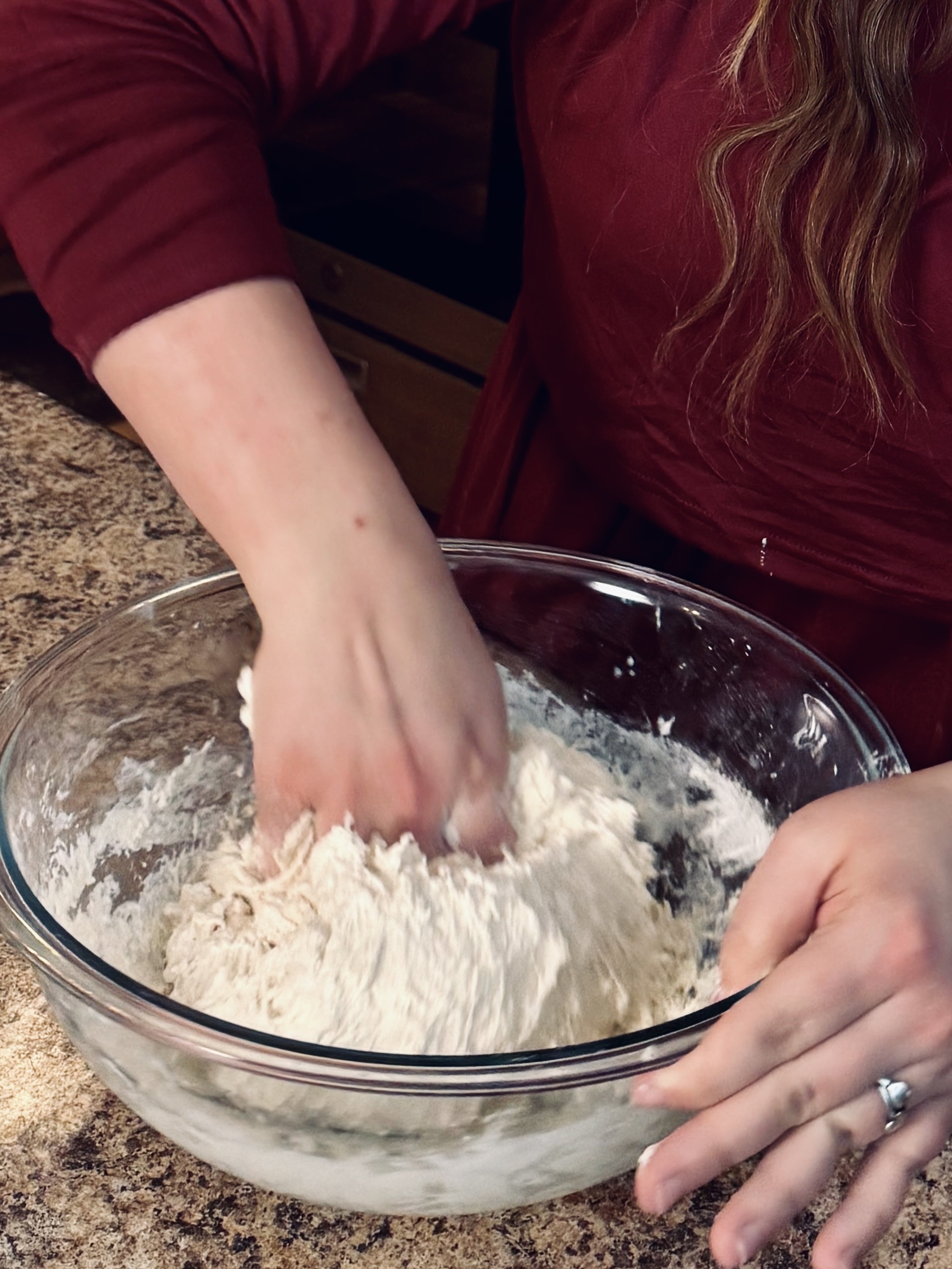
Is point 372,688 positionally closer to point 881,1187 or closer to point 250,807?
point 250,807

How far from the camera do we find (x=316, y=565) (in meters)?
0.61

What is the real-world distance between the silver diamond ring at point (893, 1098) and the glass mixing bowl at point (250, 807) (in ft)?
0.26

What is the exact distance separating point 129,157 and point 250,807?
36 cm

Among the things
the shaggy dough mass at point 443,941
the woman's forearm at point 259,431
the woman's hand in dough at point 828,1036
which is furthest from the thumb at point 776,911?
the woman's forearm at point 259,431

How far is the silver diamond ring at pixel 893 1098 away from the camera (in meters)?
0.50

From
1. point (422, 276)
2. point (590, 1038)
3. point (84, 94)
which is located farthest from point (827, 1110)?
point (422, 276)

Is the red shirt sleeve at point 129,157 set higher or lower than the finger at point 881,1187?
higher

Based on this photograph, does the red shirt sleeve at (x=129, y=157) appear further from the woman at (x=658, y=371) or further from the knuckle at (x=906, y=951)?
the knuckle at (x=906, y=951)

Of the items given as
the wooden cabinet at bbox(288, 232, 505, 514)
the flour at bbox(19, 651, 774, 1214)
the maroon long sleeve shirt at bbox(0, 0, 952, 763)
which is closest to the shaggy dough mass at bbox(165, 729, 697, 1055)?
the flour at bbox(19, 651, 774, 1214)

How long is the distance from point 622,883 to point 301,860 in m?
0.17

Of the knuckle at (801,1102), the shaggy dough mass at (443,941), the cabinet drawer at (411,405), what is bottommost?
the cabinet drawer at (411,405)

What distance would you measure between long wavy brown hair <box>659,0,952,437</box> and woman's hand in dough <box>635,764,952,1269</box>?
0.30 metres

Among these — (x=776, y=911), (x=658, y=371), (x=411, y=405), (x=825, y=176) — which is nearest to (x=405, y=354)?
(x=411, y=405)

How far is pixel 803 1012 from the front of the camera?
0.47m
